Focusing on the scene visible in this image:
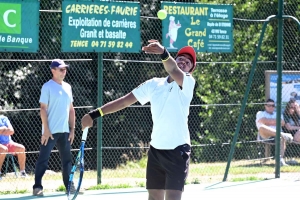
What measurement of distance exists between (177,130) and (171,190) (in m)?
0.55

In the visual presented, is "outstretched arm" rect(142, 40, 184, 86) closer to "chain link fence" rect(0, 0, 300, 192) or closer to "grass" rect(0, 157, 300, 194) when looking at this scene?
"grass" rect(0, 157, 300, 194)

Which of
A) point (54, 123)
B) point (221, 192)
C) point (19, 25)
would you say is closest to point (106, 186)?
point (54, 123)

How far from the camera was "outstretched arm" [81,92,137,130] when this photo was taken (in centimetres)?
698

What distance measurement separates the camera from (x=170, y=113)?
692cm

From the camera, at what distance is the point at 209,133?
54.2 feet

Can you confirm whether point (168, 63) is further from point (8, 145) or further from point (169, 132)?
point (8, 145)

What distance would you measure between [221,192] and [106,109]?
4.58 meters

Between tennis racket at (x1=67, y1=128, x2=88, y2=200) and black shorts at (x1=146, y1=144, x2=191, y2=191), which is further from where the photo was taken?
tennis racket at (x1=67, y1=128, x2=88, y2=200)

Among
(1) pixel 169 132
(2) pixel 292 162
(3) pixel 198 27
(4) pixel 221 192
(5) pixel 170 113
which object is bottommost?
(4) pixel 221 192

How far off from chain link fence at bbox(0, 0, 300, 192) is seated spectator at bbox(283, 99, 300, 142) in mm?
515

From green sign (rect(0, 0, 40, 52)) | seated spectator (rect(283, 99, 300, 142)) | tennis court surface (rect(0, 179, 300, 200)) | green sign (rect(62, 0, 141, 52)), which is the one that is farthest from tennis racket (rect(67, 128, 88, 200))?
seated spectator (rect(283, 99, 300, 142))

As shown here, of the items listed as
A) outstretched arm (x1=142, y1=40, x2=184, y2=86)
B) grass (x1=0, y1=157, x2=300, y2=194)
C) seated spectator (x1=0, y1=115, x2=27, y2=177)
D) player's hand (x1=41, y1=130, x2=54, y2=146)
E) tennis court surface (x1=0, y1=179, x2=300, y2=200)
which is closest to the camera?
A: outstretched arm (x1=142, y1=40, x2=184, y2=86)

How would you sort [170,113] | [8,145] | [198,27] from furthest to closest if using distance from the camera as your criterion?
[198,27], [8,145], [170,113]

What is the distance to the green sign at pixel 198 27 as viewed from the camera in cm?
1220
